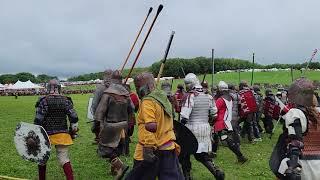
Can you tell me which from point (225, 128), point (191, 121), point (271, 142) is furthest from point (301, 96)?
point (271, 142)

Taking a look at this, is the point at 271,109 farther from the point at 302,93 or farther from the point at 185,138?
the point at 302,93

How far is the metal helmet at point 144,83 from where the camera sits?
22.3 feet

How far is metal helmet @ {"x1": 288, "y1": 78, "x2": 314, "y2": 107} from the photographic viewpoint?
562 cm

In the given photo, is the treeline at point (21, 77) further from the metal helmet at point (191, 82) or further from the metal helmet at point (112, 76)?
the metal helmet at point (191, 82)

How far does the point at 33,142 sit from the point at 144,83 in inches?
97.0

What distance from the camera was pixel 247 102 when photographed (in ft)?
50.2

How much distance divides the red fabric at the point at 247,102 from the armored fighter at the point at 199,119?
6114mm

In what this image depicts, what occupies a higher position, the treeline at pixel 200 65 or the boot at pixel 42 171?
the treeline at pixel 200 65

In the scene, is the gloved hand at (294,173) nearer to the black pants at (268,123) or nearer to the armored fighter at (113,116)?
the armored fighter at (113,116)

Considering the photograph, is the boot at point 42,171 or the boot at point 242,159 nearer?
the boot at point 42,171

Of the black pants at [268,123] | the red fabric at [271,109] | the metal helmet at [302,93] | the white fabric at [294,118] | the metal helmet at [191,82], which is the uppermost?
the metal helmet at [191,82]

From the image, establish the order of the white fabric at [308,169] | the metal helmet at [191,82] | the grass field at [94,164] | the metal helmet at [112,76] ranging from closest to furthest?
1. the white fabric at [308,169]
2. the metal helmet at [191,82]
3. the metal helmet at [112,76]
4. the grass field at [94,164]

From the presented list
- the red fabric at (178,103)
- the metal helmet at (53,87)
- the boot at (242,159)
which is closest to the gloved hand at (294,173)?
the metal helmet at (53,87)

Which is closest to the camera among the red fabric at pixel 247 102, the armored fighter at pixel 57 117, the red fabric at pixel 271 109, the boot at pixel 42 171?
the armored fighter at pixel 57 117
